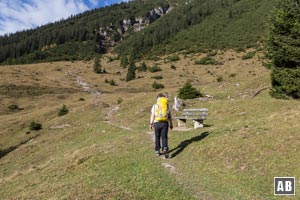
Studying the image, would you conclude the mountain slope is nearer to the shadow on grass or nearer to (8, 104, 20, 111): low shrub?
(8, 104, 20, 111): low shrub

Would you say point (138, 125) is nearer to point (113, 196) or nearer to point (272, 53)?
point (272, 53)

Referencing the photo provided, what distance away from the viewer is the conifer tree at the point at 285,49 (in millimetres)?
27109

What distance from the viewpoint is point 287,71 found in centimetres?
2745

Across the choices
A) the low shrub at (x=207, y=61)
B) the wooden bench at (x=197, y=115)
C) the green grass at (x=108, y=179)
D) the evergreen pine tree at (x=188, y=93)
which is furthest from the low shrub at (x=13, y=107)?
the low shrub at (x=207, y=61)

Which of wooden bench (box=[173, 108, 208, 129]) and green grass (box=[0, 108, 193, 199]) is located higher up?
wooden bench (box=[173, 108, 208, 129])

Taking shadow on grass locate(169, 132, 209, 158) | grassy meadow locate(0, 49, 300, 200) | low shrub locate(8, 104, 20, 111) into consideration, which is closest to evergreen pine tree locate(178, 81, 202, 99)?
grassy meadow locate(0, 49, 300, 200)

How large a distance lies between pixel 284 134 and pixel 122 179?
7595 mm

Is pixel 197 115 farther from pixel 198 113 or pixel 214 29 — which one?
pixel 214 29

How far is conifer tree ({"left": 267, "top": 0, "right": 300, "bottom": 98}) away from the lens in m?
27.1

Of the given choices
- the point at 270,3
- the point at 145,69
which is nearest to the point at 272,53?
the point at 145,69

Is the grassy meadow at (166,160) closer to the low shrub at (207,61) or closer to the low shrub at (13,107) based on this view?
the low shrub at (13,107)

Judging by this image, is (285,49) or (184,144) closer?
(184,144)

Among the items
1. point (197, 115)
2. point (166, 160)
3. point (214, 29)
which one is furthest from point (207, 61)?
point (166, 160)

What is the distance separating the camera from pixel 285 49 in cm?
2761
